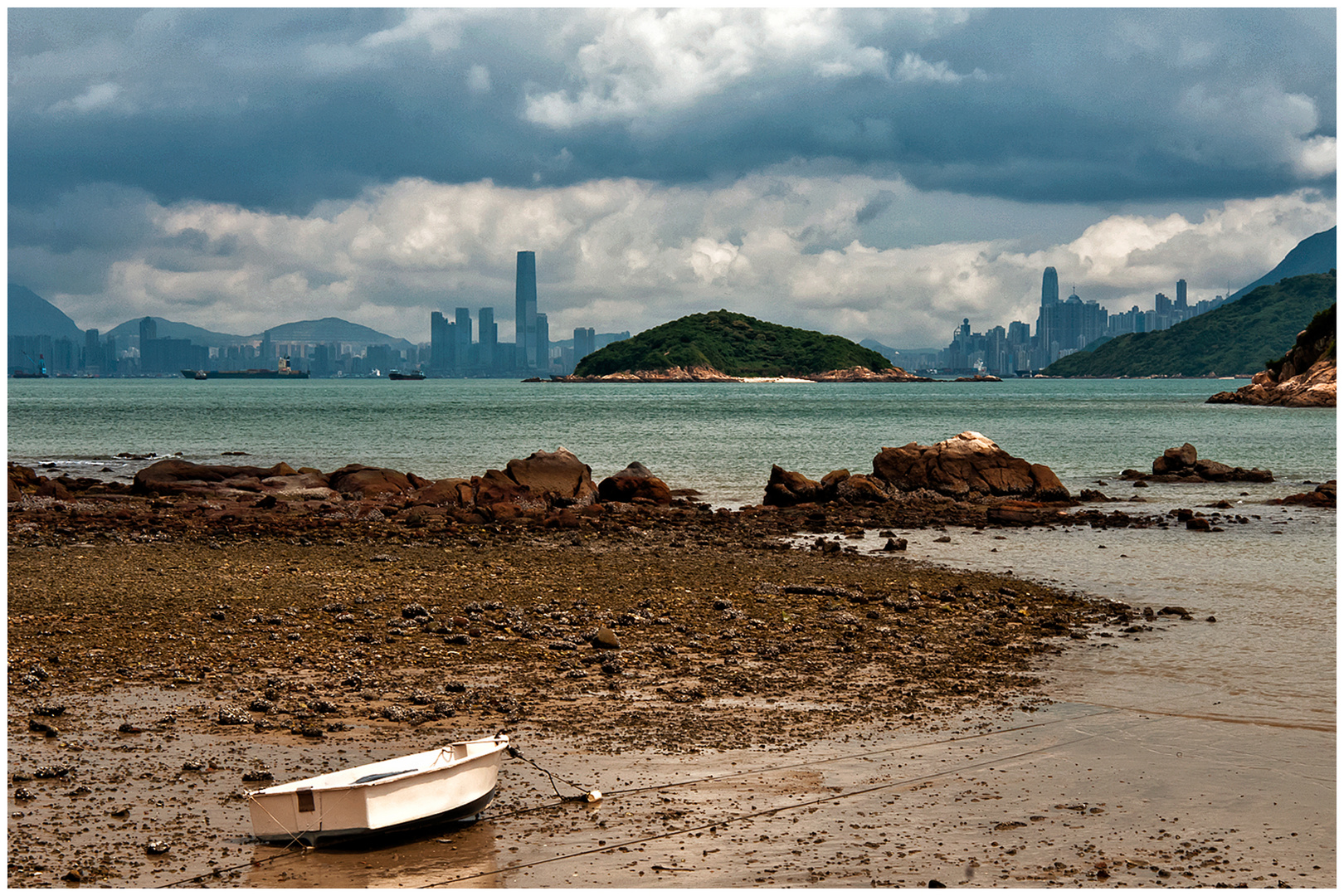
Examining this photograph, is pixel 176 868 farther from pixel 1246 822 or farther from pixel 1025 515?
pixel 1025 515

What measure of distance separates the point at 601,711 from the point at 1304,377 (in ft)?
431

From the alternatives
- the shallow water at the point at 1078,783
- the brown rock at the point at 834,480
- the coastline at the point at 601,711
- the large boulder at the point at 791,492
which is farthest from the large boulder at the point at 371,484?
the shallow water at the point at 1078,783

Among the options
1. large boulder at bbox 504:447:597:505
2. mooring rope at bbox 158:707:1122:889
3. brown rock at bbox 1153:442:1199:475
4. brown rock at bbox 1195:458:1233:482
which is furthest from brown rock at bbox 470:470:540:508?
brown rock at bbox 1195:458:1233:482

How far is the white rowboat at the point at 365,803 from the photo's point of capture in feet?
29.4

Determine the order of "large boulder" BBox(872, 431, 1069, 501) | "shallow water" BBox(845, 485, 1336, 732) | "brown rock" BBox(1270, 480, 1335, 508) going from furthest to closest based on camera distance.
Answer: "large boulder" BBox(872, 431, 1069, 501), "brown rock" BBox(1270, 480, 1335, 508), "shallow water" BBox(845, 485, 1336, 732)

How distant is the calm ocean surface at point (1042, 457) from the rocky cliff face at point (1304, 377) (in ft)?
14.2

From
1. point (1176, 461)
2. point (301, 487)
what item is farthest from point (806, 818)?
point (1176, 461)

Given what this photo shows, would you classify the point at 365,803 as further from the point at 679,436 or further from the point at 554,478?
the point at 679,436

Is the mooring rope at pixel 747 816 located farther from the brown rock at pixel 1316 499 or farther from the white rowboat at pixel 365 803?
the brown rock at pixel 1316 499

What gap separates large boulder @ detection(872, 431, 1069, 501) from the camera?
127ft

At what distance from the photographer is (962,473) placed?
3925cm

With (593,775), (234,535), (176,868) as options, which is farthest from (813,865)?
(234,535)

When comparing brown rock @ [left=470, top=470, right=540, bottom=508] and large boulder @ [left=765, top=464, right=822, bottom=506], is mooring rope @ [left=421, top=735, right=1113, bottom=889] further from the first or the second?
large boulder @ [left=765, top=464, right=822, bottom=506]

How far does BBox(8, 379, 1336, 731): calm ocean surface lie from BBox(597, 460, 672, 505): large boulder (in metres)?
3.06
